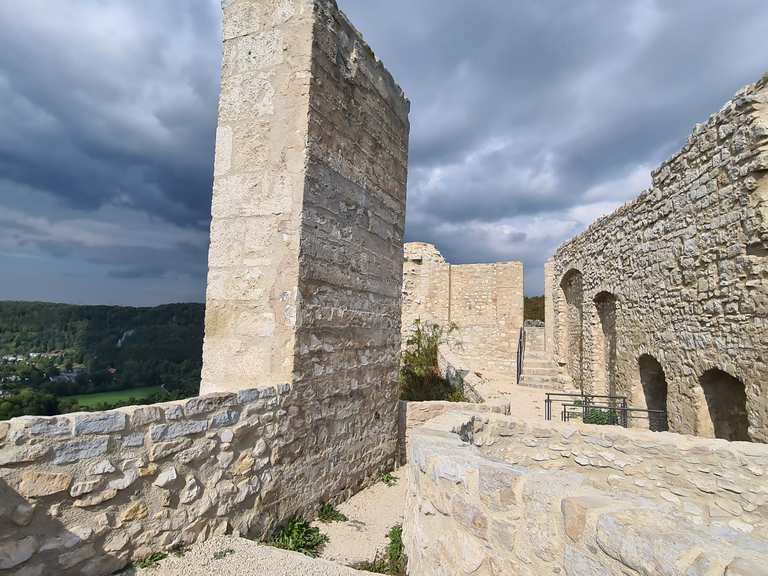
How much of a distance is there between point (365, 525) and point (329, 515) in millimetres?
344

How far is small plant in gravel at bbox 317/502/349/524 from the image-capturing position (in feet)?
12.8

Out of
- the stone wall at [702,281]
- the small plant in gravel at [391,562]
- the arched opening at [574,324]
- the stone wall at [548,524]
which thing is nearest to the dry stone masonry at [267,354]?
the small plant in gravel at [391,562]

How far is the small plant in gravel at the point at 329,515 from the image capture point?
153 inches

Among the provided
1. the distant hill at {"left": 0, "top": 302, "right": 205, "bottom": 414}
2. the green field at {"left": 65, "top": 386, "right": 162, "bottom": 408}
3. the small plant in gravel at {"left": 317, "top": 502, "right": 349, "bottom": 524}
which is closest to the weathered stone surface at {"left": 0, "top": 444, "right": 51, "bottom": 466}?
the small plant in gravel at {"left": 317, "top": 502, "right": 349, "bottom": 524}

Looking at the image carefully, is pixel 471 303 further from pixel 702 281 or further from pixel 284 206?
pixel 284 206

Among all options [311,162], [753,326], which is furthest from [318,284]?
[753,326]

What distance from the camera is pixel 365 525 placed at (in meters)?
3.94

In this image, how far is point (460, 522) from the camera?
2359 millimetres

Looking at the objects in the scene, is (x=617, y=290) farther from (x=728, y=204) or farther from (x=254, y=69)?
(x=254, y=69)

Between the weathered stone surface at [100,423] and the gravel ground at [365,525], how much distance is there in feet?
6.40

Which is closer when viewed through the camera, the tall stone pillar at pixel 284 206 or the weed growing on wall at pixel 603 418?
the tall stone pillar at pixel 284 206

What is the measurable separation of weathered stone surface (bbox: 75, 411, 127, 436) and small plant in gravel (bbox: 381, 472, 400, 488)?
339 cm

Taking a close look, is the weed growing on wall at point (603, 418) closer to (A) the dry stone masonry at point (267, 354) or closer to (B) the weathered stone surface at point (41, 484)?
(A) the dry stone masonry at point (267, 354)

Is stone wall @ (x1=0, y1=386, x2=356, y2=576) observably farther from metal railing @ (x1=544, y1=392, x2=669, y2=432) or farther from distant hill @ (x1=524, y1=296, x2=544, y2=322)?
distant hill @ (x1=524, y1=296, x2=544, y2=322)
